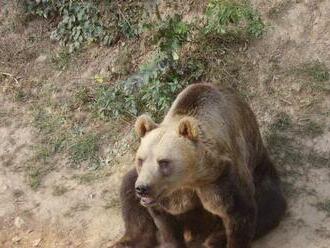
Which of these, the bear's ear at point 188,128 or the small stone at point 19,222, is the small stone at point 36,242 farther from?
the bear's ear at point 188,128

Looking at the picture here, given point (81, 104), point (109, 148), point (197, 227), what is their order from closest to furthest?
point (197, 227), point (109, 148), point (81, 104)

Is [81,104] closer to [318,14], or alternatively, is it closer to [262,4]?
[262,4]

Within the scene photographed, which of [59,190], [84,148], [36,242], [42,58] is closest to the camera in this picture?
[36,242]

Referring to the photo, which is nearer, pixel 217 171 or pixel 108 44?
pixel 217 171

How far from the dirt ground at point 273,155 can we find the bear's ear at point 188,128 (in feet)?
4.98

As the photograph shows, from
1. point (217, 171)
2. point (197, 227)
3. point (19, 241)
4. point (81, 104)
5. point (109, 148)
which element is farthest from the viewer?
point (81, 104)

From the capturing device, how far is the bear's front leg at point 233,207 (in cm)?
537

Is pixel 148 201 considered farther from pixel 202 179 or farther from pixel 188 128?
pixel 188 128

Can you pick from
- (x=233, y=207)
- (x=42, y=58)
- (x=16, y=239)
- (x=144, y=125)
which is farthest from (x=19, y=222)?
(x=42, y=58)

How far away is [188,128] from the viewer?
5.10 meters

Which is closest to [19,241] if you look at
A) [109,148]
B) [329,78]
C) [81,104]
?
[109,148]

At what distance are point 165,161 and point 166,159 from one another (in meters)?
0.02

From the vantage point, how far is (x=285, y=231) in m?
6.14

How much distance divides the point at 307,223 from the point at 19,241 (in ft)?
9.15
